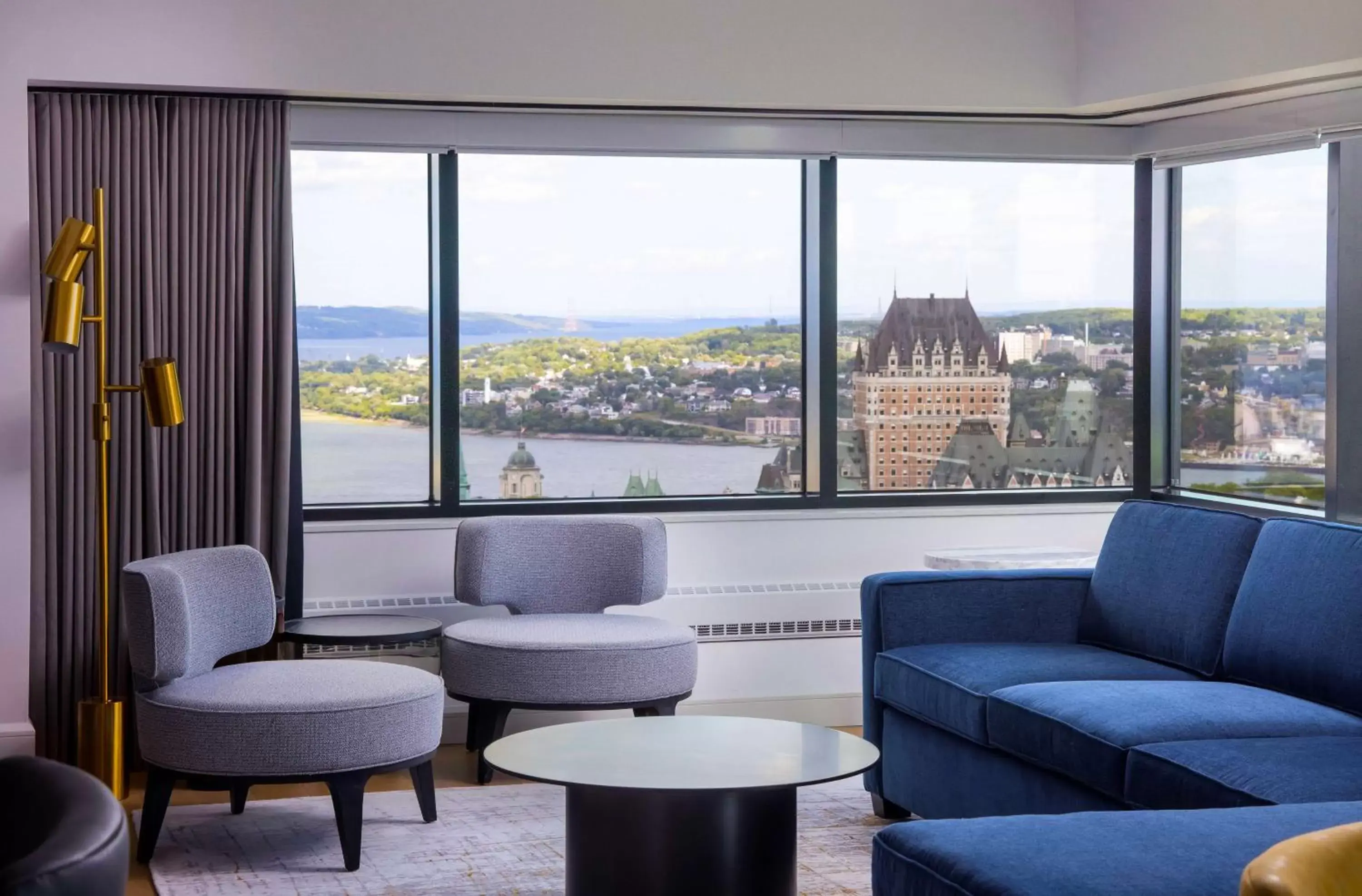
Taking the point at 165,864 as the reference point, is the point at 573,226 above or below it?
above

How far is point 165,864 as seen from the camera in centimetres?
378

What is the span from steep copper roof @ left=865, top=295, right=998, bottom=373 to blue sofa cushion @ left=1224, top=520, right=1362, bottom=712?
2.02 m

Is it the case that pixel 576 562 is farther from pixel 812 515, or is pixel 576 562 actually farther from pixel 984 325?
pixel 984 325

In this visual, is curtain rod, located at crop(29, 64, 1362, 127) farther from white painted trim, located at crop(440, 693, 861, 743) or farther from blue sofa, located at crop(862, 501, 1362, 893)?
white painted trim, located at crop(440, 693, 861, 743)

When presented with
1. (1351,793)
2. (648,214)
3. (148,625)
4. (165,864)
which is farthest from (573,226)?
(1351,793)

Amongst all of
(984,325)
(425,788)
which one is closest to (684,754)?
(425,788)

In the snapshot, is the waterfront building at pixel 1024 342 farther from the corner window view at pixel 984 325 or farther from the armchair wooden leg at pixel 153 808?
the armchair wooden leg at pixel 153 808

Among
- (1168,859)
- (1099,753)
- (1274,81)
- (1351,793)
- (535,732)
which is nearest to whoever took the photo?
(1168,859)

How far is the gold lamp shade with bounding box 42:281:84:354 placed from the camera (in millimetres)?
4184

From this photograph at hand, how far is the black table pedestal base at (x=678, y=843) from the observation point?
3.01 metres

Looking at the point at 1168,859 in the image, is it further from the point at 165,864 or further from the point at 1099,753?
the point at 165,864

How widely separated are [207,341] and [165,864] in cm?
183

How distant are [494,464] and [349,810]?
1.89 m

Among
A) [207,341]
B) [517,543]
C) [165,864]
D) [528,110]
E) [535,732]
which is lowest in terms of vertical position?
[165,864]
